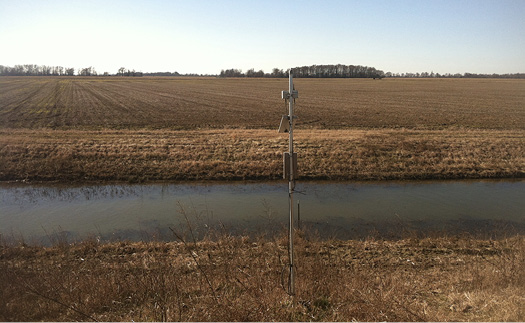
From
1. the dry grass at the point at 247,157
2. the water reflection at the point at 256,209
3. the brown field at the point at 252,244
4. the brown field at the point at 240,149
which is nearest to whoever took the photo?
the brown field at the point at 252,244

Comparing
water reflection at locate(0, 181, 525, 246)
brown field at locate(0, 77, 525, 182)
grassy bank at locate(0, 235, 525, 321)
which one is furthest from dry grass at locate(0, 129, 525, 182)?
grassy bank at locate(0, 235, 525, 321)

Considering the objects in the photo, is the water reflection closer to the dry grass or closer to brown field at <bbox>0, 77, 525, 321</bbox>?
the dry grass

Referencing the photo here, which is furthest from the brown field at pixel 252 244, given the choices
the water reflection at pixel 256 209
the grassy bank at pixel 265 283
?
the water reflection at pixel 256 209

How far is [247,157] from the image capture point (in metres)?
22.3

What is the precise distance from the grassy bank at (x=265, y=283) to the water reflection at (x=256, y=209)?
1998 mm

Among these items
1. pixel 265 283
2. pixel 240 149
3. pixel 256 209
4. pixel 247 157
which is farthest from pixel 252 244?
pixel 240 149

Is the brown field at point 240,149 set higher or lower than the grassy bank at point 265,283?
higher

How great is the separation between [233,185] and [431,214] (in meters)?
9.72

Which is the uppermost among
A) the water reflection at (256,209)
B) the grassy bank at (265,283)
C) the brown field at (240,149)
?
the brown field at (240,149)

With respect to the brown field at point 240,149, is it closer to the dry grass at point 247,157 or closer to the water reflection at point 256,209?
the dry grass at point 247,157

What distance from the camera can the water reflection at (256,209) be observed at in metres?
13.0

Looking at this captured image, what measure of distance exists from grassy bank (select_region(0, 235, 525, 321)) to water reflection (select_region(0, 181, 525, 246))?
6.56 feet

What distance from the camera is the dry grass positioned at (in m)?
20.3

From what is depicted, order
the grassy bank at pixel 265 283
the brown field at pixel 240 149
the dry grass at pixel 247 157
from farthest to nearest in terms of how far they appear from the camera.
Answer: the brown field at pixel 240 149 → the dry grass at pixel 247 157 → the grassy bank at pixel 265 283
